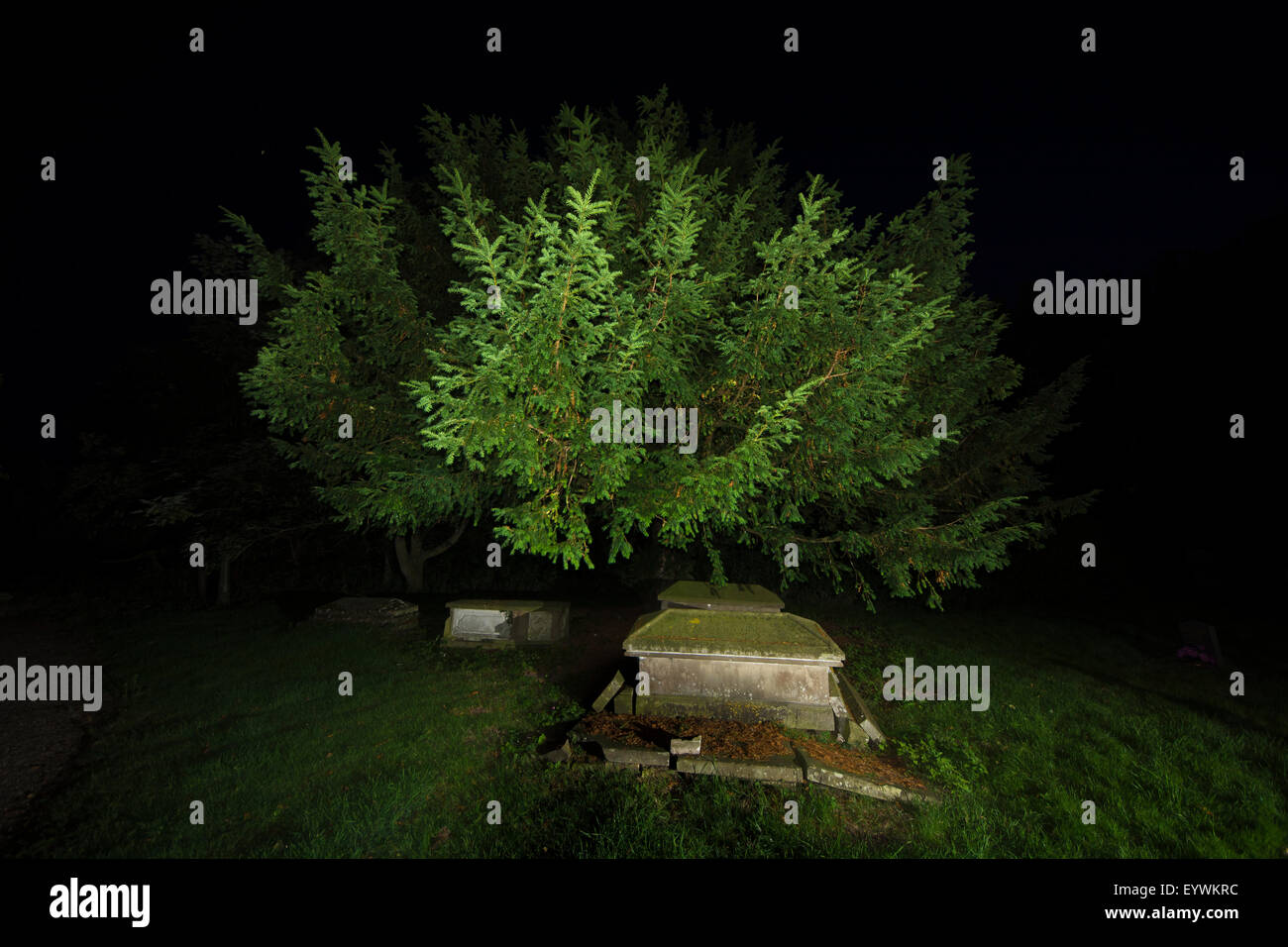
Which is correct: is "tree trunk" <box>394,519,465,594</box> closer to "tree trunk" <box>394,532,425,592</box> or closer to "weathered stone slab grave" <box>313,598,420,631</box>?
"tree trunk" <box>394,532,425,592</box>

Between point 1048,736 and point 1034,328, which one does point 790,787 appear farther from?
point 1034,328

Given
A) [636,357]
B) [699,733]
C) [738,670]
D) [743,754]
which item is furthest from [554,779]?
[636,357]

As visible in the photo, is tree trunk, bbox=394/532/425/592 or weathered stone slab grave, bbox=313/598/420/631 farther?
tree trunk, bbox=394/532/425/592

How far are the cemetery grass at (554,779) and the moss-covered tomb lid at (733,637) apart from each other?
1310 millimetres

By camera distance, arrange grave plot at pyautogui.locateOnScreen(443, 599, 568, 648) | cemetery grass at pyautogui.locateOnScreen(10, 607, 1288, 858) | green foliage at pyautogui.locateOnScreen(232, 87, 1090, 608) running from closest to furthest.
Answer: cemetery grass at pyautogui.locateOnScreen(10, 607, 1288, 858) → green foliage at pyautogui.locateOnScreen(232, 87, 1090, 608) → grave plot at pyautogui.locateOnScreen(443, 599, 568, 648)

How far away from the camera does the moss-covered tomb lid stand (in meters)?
5.70

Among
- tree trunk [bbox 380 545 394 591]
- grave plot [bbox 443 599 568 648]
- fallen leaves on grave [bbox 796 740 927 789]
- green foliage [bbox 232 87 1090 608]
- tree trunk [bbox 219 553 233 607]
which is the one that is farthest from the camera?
tree trunk [bbox 380 545 394 591]

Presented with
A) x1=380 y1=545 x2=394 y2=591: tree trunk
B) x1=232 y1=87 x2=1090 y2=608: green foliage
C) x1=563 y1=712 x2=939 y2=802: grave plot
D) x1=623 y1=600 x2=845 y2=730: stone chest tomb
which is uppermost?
x1=232 y1=87 x2=1090 y2=608: green foliage

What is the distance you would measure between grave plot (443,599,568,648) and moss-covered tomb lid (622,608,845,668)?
4.22 metres

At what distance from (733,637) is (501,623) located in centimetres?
557

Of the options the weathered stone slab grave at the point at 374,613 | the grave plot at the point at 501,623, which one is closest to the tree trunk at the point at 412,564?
the weathered stone slab grave at the point at 374,613

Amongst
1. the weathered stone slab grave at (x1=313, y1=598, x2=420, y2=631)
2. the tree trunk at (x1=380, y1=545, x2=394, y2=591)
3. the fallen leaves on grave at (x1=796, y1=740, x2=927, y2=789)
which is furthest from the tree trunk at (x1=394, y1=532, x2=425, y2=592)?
the fallen leaves on grave at (x1=796, y1=740, x2=927, y2=789)

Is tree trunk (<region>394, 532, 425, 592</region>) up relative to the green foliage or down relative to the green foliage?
down

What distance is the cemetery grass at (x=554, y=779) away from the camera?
4176 mm
